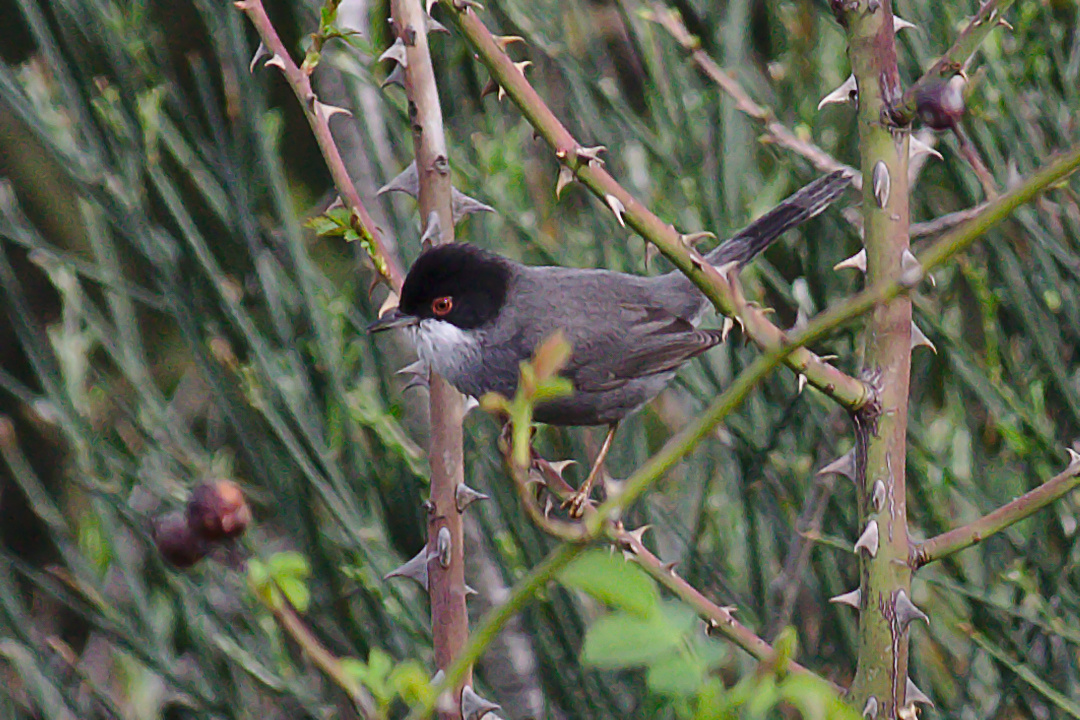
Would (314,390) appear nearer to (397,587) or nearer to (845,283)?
(397,587)

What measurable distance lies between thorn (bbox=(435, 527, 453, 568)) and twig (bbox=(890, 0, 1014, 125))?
3.26ft

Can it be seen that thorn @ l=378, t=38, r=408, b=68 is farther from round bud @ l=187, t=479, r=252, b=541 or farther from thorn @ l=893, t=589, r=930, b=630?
thorn @ l=893, t=589, r=930, b=630

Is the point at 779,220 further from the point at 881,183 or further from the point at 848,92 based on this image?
the point at 881,183

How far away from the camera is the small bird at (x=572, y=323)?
3.03 m

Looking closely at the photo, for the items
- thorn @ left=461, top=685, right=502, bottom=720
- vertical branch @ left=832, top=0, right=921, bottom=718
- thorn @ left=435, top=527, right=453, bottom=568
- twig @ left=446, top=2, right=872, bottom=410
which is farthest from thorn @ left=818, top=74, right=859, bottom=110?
thorn @ left=461, top=685, right=502, bottom=720

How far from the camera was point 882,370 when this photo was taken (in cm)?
183

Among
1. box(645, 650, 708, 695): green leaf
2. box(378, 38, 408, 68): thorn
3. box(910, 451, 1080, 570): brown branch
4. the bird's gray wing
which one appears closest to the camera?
box(645, 650, 708, 695): green leaf

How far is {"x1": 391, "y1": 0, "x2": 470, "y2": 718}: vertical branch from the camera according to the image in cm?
194

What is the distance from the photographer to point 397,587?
3.01 metres

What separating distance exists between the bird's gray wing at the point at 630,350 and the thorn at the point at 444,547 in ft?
4.62

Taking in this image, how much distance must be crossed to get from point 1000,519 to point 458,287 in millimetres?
1756

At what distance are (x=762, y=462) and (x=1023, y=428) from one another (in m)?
0.79

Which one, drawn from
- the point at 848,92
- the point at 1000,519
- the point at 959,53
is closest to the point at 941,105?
the point at 848,92

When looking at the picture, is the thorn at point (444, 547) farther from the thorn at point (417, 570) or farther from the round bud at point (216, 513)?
the round bud at point (216, 513)
